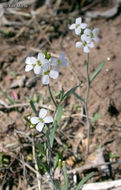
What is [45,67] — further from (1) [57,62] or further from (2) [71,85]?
(2) [71,85]

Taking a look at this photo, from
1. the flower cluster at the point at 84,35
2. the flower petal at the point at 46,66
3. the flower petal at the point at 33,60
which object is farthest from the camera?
the flower cluster at the point at 84,35

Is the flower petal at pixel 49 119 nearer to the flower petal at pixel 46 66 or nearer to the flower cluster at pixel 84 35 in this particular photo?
the flower petal at pixel 46 66

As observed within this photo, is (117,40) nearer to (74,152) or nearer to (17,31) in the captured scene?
(17,31)

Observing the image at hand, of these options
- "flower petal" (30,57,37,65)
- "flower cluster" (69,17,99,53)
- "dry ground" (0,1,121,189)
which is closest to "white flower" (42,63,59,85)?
"flower petal" (30,57,37,65)

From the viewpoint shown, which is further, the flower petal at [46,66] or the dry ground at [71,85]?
the dry ground at [71,85]

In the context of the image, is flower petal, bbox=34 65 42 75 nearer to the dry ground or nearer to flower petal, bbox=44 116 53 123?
flower petal, bbox=44 116 53 123

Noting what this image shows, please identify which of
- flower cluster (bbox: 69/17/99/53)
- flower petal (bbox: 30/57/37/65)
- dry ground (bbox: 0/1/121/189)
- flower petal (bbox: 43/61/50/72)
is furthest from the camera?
dry ground (bbox: 0/1/121/189)

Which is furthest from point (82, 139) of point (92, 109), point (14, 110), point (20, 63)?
point (20, 63)

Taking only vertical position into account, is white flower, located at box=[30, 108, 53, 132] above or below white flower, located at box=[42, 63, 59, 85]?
below

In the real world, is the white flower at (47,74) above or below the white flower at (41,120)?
above

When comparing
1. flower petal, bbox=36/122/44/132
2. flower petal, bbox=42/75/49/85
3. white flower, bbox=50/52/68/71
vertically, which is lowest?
flower petal, bbox=36/122/44/132

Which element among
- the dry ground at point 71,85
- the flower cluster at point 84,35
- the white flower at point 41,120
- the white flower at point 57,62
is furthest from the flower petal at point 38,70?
the dry ground at point 71,85

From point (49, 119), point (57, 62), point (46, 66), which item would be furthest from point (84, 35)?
point (49, 119)
